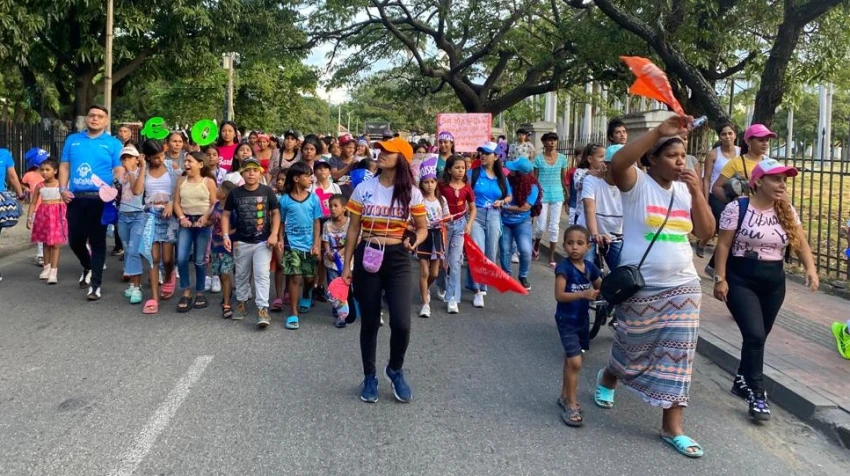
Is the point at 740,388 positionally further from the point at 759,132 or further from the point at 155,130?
the point at 155,130

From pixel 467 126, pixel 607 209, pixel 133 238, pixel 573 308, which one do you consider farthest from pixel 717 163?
pixel 467 126

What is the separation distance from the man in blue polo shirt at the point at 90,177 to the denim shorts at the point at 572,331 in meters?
5.33

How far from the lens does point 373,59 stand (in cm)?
2233

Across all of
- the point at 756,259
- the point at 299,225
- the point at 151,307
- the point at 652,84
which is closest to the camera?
the point at 652,84

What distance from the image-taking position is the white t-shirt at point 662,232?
150 inches

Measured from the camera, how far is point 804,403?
4613 mm

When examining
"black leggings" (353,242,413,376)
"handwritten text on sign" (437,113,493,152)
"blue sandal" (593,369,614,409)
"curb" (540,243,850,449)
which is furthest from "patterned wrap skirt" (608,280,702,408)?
"handwritten text on sign" (437,113,493,152)

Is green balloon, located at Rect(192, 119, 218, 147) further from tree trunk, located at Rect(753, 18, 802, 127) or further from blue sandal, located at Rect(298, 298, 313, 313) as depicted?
tree trunk, located at Rect(753, 18, 802, 127)

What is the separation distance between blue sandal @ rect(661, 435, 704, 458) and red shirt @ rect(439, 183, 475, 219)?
11.9 feet

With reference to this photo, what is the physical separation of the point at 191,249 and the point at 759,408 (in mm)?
5502

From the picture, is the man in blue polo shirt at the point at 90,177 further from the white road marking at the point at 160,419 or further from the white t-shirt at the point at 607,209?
the white t-shirt at the point at 607,209

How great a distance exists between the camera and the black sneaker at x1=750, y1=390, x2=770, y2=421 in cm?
443

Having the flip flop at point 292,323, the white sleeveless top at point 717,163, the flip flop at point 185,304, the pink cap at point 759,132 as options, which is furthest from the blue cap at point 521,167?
the flip flop at point 185,304

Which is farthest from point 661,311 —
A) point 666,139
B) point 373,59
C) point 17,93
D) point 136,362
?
point 17,93
